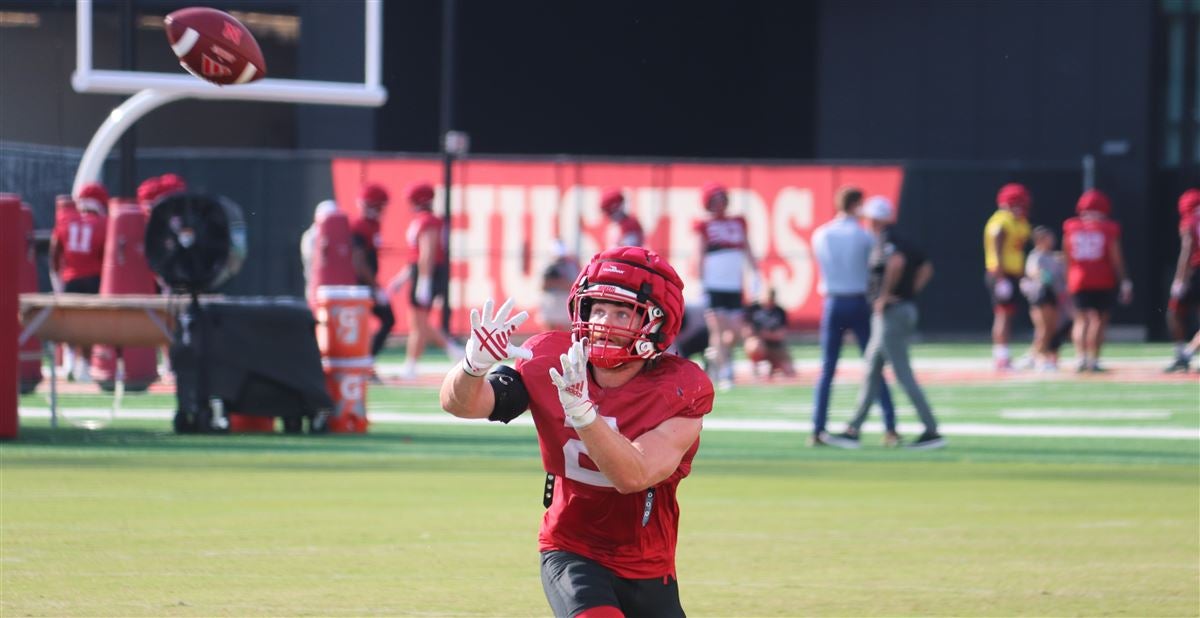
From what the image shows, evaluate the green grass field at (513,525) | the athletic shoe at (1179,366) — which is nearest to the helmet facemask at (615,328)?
the green grass field at (513,525)

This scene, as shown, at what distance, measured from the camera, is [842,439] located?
43.5ft

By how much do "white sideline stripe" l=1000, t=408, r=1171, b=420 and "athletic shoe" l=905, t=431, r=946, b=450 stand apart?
9.04 ft

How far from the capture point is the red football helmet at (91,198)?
17078 mm

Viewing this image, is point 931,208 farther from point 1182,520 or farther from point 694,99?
point 1182,520

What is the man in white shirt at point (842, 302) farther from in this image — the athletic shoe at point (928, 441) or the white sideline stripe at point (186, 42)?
the white sideline stripe at point (186, 42)

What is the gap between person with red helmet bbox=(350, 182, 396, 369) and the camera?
17.9 m

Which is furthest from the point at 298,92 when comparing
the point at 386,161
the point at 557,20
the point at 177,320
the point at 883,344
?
the point at 557,20

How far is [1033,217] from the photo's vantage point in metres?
28.5

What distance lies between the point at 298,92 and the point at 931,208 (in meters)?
13.6

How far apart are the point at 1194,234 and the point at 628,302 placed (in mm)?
17218

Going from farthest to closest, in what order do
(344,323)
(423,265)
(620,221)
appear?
(620,221)
(423,265)
(344,323)

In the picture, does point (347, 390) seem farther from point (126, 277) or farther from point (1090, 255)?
point (1090, 255)

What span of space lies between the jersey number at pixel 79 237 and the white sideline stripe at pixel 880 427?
2.36 m

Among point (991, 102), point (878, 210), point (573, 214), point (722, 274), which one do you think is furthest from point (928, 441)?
point (991, 102)
